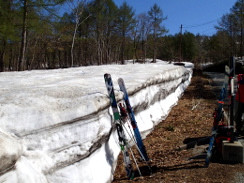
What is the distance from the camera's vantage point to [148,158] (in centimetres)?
437

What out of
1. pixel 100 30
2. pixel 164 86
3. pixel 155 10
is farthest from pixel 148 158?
pixel 155 10

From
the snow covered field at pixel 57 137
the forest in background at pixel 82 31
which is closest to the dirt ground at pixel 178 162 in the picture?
the snow covered field at pixel 57 137

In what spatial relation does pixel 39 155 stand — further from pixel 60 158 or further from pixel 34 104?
pixel 34 104

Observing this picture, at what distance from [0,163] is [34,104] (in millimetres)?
1148

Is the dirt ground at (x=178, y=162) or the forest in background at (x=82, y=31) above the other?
the forest in background at (x=82, y=31)

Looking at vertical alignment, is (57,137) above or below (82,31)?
below

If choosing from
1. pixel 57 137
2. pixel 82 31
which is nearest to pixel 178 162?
Result: pixel 57 137

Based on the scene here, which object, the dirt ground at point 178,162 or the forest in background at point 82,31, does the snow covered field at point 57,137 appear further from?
the forest in background at point 82,31

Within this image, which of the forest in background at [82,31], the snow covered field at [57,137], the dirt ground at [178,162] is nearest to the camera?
the snow covered field at [57,137]

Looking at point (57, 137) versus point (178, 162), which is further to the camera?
point (178, 162)

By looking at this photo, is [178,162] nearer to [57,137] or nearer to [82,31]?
[57,137]

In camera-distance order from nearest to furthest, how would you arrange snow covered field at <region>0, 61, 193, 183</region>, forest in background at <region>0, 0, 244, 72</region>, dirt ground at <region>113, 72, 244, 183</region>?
snow covered field at <region>0, 61, 193, 183</region>, dirt ground at <region>113, 72, 244, 183</region>, forest in background at <region>0, 0, 244, 72</region>

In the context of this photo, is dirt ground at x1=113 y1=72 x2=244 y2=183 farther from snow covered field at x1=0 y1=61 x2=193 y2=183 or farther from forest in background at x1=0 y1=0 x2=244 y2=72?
forest in background at x1=0 y1=0 x2=244 y2=72

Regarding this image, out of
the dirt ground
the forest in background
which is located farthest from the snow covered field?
the forest in background
